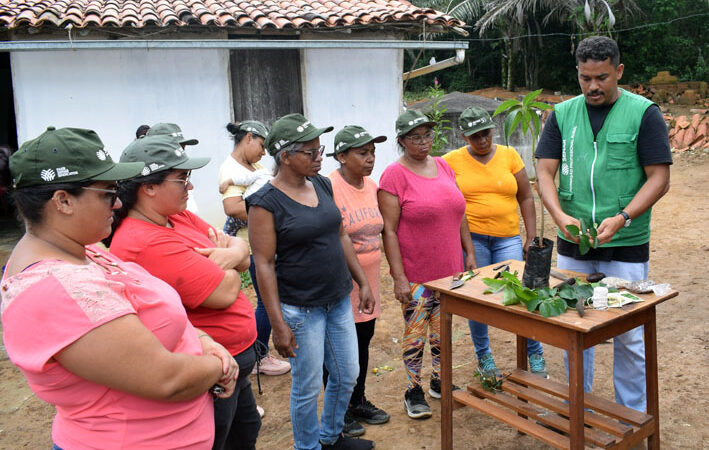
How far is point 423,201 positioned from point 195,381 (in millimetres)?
2129

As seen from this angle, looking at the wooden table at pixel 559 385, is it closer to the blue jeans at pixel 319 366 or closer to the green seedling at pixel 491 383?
the green seedling at pixel 491 383

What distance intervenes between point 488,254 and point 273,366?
1870 millimetres

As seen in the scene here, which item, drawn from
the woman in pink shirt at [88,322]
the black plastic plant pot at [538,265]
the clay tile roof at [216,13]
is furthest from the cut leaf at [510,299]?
the clay tile roof at [216,13]

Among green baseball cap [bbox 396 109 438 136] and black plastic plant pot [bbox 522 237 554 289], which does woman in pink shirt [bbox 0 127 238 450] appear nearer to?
black plastic plant pot [bbox 522 237 554 289]

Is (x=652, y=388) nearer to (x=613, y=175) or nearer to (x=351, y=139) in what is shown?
(x=613, y=175)

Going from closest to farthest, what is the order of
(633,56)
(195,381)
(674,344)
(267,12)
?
(195,381)
(674,344)
(267,12)
(633,56)

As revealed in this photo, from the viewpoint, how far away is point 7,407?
13.9 feet

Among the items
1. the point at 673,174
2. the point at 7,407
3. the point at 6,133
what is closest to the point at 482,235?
the point at 7,407

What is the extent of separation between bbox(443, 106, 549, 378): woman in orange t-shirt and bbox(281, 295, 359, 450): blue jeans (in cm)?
127

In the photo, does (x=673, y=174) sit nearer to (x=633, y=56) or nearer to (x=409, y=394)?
(x=409, y=394)

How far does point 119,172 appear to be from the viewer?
5.55 feet

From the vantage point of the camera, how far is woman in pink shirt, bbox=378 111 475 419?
357cm

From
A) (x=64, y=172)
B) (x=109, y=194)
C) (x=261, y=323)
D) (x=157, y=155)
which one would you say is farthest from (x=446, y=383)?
(x=64, y=172)

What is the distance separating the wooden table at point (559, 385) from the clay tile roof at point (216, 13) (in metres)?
5.60
